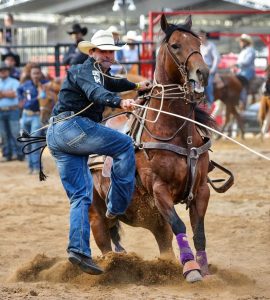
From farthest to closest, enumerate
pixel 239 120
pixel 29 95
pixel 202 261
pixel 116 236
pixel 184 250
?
pixel 239 120 < pixel 29 95 < pixel 116 236 < pixel 202 261 < pixel 184 250

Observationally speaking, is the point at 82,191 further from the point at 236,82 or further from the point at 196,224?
the point at 236,82

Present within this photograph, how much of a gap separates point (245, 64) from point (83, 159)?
13714 millimetres

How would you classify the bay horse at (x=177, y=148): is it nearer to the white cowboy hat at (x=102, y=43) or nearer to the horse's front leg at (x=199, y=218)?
the horse's front leg at (x=199, y=218)

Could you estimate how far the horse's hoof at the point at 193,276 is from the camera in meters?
6.24

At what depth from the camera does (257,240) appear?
8617 mm

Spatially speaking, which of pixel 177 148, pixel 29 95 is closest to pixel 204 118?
pixel 177 148

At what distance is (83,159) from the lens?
6.46m

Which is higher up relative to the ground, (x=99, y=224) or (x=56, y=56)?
(x=56, y=56)

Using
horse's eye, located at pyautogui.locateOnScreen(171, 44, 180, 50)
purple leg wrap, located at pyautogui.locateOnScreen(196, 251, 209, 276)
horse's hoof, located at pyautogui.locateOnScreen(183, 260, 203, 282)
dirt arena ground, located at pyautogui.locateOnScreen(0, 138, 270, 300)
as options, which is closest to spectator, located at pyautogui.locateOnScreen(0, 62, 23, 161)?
dirt arena ground, located at pyautogui.locateOnScreen(0, 138, 270, 300)

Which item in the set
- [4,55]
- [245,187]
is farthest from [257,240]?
[4,55]

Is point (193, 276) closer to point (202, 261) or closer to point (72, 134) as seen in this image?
point (202, 261)

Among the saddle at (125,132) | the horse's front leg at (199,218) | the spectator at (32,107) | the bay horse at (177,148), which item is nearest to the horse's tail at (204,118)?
the bay horse at (177,148)

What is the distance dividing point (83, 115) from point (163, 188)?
85 cm

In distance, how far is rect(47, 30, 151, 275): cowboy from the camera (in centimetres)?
624
